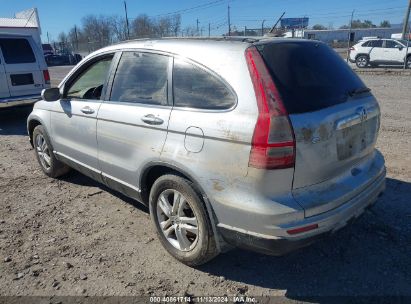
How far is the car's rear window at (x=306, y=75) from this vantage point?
8.42 ft

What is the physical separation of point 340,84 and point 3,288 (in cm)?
318

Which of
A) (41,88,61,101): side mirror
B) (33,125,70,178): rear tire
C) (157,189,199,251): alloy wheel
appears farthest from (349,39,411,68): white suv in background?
(157,189,199,251): alloy wheel

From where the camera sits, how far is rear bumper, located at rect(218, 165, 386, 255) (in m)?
2.51

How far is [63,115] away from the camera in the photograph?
14.6 feet

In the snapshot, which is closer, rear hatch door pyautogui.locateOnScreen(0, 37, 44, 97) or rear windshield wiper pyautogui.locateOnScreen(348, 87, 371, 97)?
rear windshield wiper pyautogui.locateOnScreen(348, 87, 371, 97)

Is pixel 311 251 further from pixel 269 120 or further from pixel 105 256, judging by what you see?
pixel 105 256

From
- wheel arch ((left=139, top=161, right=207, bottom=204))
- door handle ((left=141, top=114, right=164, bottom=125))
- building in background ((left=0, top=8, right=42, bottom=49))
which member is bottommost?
wheel arch ((left=139, top=161, right=207, bottom=204))

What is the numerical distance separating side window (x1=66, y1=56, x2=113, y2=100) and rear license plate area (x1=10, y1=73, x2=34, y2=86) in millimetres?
5474

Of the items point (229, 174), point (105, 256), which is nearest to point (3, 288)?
point (105, 256)

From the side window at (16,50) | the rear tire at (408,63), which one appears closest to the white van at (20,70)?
the side window at (16,50)

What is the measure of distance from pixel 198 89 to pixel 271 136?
775 mm

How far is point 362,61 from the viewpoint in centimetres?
2283

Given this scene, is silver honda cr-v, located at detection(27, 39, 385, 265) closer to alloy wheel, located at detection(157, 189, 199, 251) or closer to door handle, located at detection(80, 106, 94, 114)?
alloy wheel, located at detection(157, 189, 199, 251)

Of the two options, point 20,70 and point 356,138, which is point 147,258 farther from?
point 20,70
